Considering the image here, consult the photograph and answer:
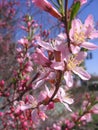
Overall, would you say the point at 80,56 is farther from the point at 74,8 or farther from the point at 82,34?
the point at 74,8

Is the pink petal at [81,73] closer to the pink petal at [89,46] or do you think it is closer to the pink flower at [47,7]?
the pink petal at [89,46]

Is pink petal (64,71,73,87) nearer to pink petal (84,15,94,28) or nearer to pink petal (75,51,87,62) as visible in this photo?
pink petal (75,51,87,62)

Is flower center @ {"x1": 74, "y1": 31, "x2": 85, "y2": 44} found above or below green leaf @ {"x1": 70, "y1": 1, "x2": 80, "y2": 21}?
below

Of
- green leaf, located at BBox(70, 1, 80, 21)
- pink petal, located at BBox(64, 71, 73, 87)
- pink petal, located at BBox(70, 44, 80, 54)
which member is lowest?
pink petal, located at BBox(64, 71, 73, 87)

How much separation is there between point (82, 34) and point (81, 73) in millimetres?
180

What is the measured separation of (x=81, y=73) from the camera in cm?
123

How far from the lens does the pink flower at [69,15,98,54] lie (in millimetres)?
1100

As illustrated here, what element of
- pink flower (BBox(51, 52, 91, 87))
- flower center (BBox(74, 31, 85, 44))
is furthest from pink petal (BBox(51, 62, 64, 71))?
flower center (BBox(74, 31, 85, 44))

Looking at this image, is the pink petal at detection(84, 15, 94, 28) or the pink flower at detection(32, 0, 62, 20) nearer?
the pink flower at detection(32, 0, 62, 20)

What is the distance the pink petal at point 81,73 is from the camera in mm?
1214

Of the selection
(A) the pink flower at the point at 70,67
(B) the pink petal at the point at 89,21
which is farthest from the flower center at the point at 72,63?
(B) the pink petal at the point at 89,21

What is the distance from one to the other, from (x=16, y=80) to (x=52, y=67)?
140 centimetres

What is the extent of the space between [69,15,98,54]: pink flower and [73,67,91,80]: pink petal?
14 centimetres

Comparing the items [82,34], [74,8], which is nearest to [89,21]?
[82,34]
